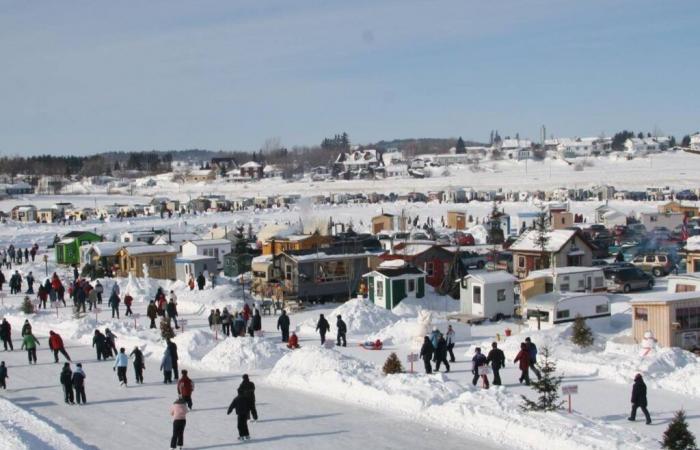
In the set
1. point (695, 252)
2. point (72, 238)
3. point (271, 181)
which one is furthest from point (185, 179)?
point (695, 252)

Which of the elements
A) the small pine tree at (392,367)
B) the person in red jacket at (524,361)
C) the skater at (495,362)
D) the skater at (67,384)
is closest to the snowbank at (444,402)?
the small pine tree at (392,367)

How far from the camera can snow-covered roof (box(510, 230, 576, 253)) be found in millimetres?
28245

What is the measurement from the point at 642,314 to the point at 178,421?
10.5m

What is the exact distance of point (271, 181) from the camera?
123 m

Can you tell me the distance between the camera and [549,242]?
93.2 feet

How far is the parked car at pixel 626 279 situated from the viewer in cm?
2530

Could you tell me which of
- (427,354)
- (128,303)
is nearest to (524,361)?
(427,354)

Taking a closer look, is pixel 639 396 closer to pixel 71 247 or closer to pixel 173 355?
pixel 173 355

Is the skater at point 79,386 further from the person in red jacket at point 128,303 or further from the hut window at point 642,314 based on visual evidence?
the hut window at point 642,314

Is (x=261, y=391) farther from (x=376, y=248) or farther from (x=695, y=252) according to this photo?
(x=376, y=248)

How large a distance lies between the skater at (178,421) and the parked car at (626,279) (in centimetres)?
1724

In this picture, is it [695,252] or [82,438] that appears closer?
[82,438]

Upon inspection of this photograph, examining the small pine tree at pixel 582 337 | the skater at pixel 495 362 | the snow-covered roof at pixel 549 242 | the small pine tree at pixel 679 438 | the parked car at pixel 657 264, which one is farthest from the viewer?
the parked car at pixel 657 264

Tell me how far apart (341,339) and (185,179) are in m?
119
